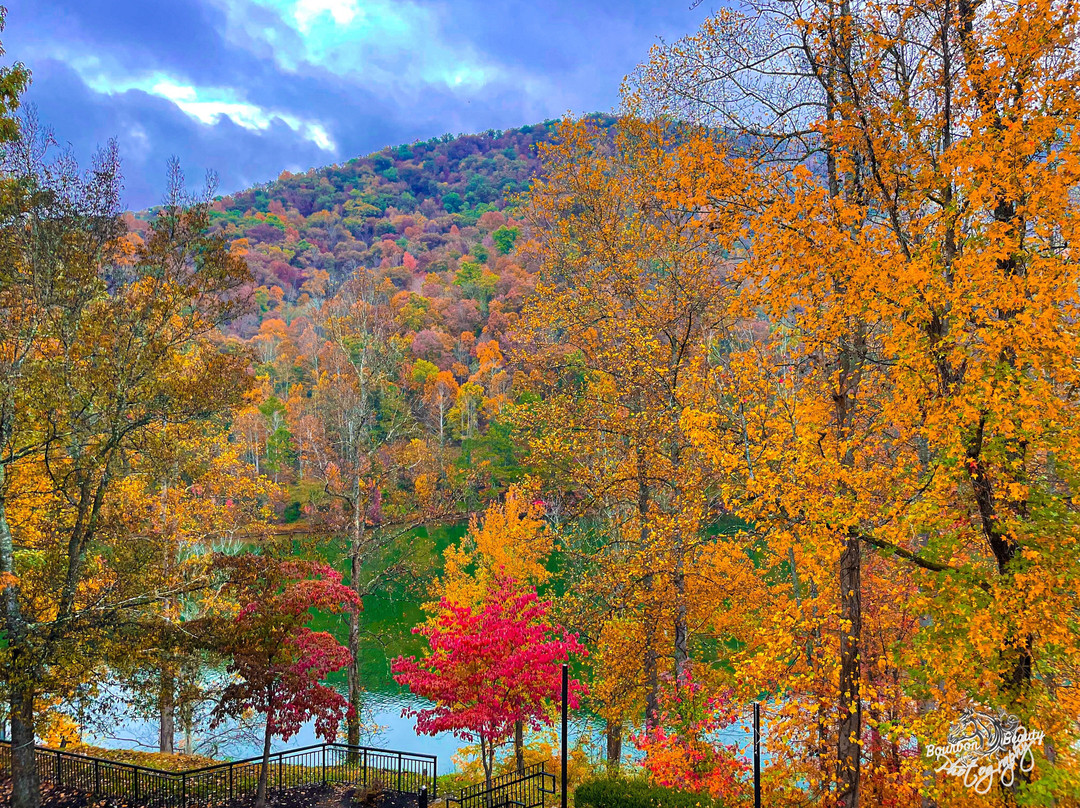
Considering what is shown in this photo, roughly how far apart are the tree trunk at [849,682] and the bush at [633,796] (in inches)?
88.8

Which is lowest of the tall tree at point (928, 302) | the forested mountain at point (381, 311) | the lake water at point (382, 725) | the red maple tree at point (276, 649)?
the lake water at point (382, 725)

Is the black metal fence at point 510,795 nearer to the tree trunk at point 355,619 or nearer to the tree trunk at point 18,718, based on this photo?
the tree trunk at point 355,619

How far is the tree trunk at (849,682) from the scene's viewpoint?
709 centimetres

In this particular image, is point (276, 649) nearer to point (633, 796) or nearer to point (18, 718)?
point (18, 718)

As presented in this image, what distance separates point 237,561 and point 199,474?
5.14 meters

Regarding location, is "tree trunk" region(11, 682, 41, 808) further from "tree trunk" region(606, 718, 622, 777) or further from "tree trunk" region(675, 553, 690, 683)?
"tree trunk" region(675, 553, 690, 683)

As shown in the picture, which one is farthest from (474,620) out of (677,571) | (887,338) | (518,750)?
(887,338)

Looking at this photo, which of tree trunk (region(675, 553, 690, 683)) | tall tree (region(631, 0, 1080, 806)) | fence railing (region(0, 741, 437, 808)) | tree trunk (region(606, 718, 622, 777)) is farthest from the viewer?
tree trunk (region(606, 718, 622, 777))

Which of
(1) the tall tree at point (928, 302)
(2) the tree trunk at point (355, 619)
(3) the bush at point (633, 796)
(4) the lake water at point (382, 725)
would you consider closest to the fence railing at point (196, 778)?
(2) the tree trunk at point (355, 619)

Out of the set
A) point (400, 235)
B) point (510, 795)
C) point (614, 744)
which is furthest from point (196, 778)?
point (400, 235)

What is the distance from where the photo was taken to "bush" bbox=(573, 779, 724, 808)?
9172 millimetres

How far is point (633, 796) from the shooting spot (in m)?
9.43

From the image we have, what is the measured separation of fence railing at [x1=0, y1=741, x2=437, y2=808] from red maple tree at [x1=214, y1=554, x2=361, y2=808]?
161cm

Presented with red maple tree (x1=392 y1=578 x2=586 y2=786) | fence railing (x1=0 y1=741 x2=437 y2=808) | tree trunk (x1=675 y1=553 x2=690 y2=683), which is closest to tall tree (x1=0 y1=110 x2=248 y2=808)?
fence railing (x1=0 y1=741 x2=437 y2=808)
